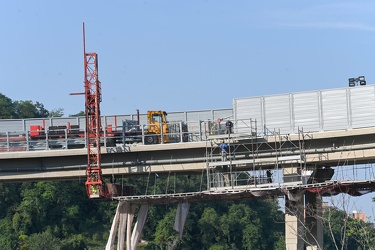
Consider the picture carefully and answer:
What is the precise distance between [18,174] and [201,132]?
12140mm

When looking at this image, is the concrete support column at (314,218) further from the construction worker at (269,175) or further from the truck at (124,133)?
the truck at (124,133)

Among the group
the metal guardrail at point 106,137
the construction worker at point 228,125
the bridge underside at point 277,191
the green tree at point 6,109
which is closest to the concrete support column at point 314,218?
the bridge underside at point 277,191

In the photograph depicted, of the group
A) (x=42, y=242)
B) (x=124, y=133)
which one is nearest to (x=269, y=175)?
(x=124, y=133)

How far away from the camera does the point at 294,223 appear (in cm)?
5197

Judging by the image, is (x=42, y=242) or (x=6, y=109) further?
(x=6, y=109)

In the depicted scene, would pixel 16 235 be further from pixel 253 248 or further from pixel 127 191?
pixel 127 191

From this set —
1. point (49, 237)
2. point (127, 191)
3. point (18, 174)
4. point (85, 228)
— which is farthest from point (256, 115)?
point (85, 228)

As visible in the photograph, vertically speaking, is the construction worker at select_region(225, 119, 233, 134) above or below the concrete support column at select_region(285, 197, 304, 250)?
above

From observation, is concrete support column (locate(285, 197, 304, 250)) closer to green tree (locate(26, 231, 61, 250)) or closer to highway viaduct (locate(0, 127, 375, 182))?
highway viaduct (locate(0, 127, 375, 182))

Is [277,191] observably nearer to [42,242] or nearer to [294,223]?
[294,223]

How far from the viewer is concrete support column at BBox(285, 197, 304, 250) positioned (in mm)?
49875

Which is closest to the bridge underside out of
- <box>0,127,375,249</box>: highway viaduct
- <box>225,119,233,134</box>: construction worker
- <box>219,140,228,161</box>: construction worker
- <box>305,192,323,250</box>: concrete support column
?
<box>0,127,375,249</box>: highway viaduct

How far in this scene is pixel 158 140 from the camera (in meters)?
57.0

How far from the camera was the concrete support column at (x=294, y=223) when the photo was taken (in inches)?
1964
